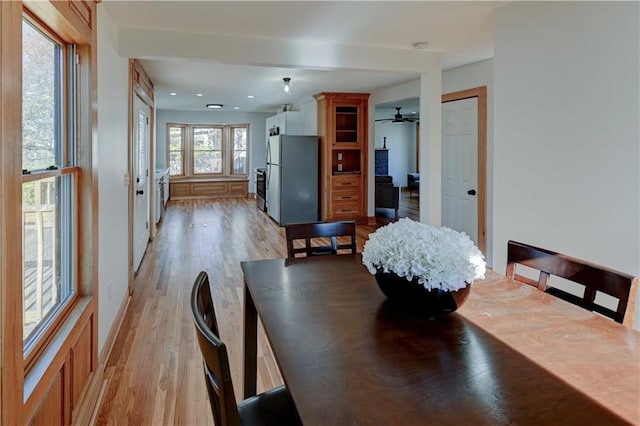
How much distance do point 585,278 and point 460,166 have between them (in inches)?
157

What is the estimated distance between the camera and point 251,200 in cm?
1145

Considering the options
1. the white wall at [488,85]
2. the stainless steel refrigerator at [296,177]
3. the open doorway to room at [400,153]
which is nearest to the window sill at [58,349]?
the white wall at [488,85]

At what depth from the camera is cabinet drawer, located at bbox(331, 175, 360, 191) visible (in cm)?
771

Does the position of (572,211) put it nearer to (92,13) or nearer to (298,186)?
(92,13)

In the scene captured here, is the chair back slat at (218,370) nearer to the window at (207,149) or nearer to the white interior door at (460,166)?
the white interior door at (460,166)

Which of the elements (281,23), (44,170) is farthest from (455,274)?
(281,23)

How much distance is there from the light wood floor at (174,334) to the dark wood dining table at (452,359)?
3.56 feet

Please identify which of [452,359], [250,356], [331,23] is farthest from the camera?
[331,23]

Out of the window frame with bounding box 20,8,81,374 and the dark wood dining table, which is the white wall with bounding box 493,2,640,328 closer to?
the dark wood dining table

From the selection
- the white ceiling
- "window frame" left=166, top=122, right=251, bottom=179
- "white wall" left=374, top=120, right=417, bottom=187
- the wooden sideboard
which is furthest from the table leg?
"white wall" left=374, top=120, right=417, bottom=187

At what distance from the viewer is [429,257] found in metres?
1.25

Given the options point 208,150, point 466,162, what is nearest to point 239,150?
point 208,150

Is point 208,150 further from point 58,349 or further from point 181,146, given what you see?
point 58,349

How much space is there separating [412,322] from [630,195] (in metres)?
1.69
